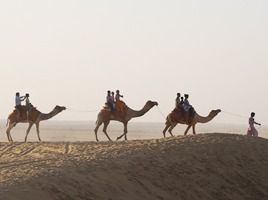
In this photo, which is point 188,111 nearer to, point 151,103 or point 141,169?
point 151,103

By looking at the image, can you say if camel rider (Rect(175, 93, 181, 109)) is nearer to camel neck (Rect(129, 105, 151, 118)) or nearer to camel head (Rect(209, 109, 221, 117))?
camel neck (Rect(129, 105, 151, 118))

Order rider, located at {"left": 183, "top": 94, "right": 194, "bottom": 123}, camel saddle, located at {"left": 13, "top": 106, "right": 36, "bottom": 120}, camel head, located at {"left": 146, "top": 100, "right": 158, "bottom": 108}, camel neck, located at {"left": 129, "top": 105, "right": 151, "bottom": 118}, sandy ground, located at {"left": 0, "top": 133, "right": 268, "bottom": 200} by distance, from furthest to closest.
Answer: camel head, located at {"left": 146, "top": 100, "right": 158, "bottom": 108} → camel saddle, located at {"left": 13, "top": 106, "right": 36, "bottom": 120} → camel neck, located at {"left": 129, "top": 105, "right": 151, "bottom": 118} → rider, located at {"left": 183, "top": 94, "right": 194, "bottom": 123} → sandy ground, located at {"left": 0, "top": 133, "right": 268, "bottom": 200}

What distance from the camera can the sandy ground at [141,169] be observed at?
15.9 metres

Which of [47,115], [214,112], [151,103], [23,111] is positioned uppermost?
[151,103]

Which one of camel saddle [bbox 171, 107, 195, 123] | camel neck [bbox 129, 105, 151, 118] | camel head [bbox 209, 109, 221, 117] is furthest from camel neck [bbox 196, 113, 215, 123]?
camel neck [bbox 129, 105, 151, 118]

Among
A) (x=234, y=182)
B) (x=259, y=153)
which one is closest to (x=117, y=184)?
(x=234, y=182)

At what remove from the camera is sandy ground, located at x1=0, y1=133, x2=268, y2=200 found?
15883 millimetres

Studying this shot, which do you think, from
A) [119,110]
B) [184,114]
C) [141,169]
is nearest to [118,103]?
[119,110]

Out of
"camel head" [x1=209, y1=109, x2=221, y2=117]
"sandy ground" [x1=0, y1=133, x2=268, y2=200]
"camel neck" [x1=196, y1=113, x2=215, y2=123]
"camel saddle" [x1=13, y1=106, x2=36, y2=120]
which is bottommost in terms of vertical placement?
"sandy ground" [x1=0, y1=133, x2=268, y2=200]

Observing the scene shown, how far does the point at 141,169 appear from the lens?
60.6ft

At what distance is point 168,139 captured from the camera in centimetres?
2209

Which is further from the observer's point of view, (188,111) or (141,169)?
(188,111)

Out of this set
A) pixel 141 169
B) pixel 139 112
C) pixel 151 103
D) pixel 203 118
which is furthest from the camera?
pixel 151 103

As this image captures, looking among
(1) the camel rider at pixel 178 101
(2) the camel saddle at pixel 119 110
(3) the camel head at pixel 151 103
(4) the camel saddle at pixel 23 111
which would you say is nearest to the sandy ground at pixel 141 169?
(1) the camel rider at pixel 178 101
